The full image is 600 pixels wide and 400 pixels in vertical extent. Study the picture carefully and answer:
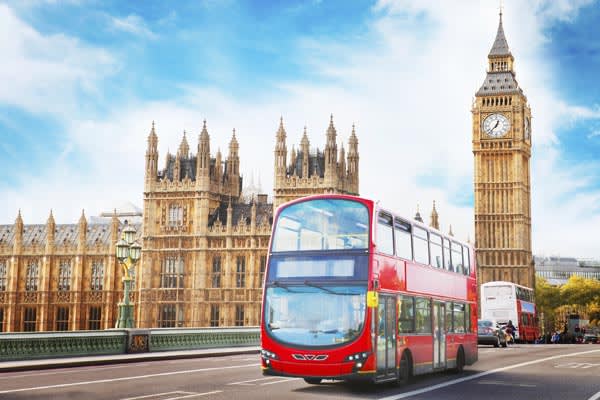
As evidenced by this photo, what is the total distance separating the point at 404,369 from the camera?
17484 mm

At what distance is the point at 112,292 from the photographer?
6744cm

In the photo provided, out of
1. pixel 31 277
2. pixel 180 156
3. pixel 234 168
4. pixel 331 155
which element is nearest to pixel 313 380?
pixel 331 155

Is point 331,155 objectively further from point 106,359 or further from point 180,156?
point 106,359

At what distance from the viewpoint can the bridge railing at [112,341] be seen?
76.6 feet

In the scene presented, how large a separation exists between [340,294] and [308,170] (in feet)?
156

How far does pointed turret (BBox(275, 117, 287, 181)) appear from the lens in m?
62.8

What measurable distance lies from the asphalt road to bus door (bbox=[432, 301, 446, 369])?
1.41ft

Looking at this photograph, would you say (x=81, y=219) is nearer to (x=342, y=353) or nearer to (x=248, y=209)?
(x=248, y=209)

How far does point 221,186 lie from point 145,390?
5048 cm

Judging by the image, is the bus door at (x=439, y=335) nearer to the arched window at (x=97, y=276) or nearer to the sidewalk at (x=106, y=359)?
the sidewalk at (x=106, y=359)

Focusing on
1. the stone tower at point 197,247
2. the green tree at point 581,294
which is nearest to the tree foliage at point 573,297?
the green tree at point 581,294

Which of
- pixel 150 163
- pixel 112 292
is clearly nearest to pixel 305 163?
pixel 150 163

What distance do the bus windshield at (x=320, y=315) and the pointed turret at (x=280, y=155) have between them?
4700 centimetres

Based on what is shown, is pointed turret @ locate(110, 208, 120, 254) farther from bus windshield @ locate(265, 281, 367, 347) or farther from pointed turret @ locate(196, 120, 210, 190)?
bus windshield @ locate(265, 281, 367, 347)
